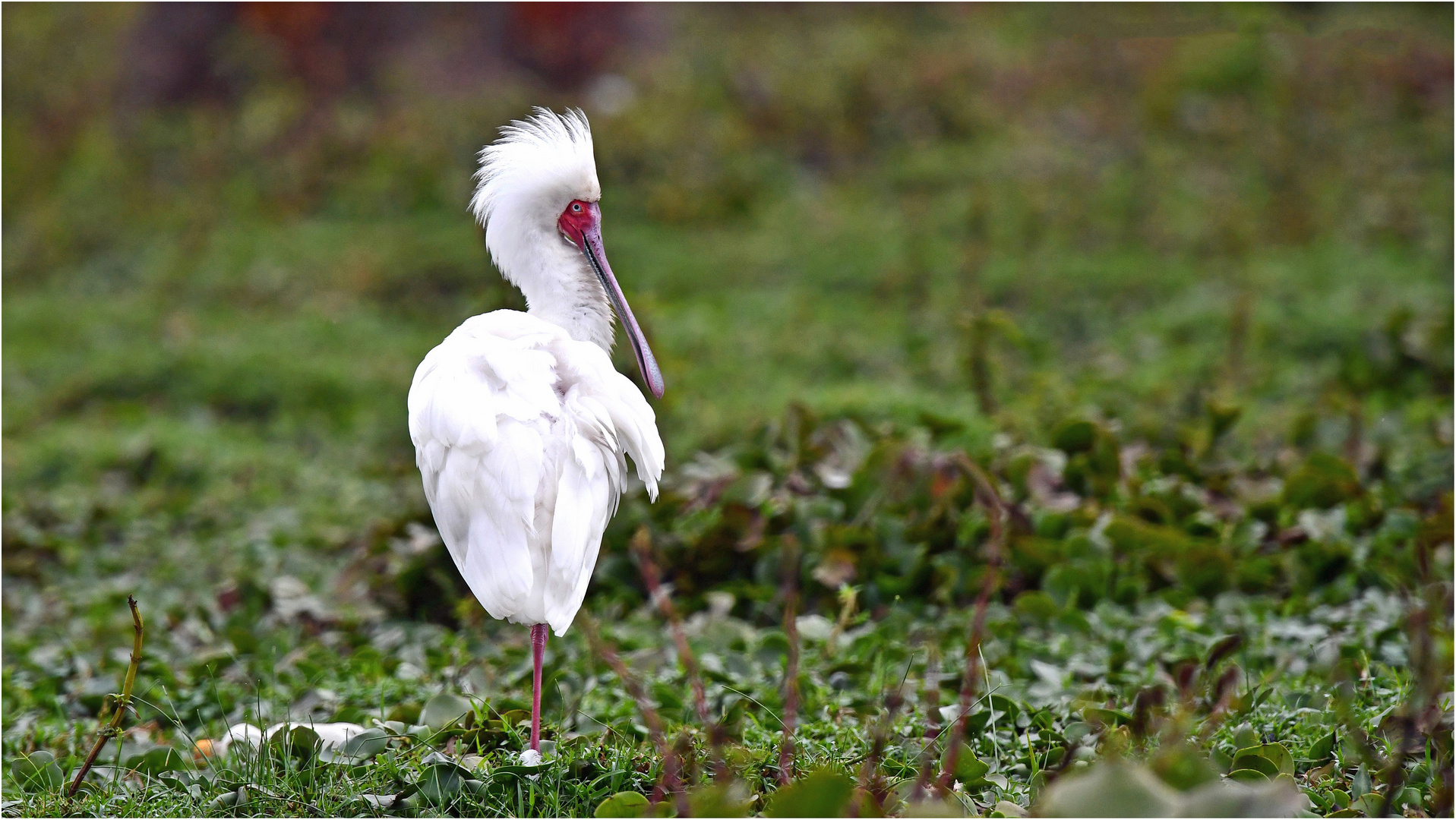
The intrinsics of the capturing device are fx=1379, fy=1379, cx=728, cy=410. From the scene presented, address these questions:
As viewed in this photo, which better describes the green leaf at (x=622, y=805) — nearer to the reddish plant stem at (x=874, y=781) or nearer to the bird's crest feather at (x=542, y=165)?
the reddish plant stem at (x=874, y=781)

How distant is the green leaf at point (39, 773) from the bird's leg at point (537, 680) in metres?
1.15

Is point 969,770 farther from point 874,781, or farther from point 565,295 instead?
point 565,295

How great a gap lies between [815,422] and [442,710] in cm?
220

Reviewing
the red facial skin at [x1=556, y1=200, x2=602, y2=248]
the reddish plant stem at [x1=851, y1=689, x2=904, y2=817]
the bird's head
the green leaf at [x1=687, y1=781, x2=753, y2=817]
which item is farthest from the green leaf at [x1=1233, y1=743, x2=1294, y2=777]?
the red facial skin at [x1=556, y1=200, x2=602, y2=248]

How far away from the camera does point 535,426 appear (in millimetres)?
3133

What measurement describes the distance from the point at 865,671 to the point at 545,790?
1.31 m

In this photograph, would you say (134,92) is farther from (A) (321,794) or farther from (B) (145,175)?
(A) (321,794)

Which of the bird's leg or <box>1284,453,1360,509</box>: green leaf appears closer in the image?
the bird's leg

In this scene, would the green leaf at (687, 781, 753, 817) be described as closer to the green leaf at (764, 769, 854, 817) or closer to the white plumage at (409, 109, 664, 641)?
the green leaf at (764, 769, 854, 817)

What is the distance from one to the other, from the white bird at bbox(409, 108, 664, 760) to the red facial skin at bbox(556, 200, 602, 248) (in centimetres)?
1

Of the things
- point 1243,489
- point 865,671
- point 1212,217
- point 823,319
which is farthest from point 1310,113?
point 865,671

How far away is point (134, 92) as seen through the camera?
1266 centimetres

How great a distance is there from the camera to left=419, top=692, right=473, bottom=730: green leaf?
3.43 metres

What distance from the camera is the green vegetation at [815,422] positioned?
10.7 feet
